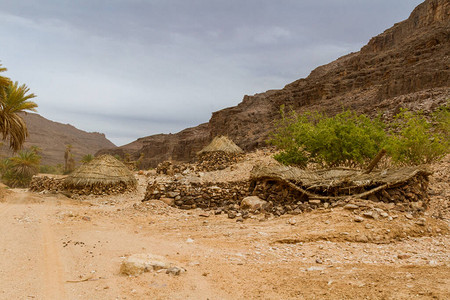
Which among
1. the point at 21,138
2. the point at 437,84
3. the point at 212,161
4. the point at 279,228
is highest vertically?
the point at 437,84

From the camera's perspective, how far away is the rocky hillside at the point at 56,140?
97.2 metres

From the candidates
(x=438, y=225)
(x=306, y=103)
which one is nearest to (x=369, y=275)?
(x=438, y=225)

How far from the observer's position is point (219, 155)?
2097cm

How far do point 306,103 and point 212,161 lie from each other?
36583 mm

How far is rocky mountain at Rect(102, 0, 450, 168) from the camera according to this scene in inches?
1156

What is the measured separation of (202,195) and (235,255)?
16.6 ft

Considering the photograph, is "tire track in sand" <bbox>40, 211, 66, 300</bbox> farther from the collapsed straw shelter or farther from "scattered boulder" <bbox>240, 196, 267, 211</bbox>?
the collapsed straw shelter

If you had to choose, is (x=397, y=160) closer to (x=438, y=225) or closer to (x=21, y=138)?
(x=438, y=225)

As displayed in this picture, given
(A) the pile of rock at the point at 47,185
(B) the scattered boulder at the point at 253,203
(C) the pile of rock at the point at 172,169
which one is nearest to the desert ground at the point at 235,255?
(B) the scattered boulder at the point at 253,203

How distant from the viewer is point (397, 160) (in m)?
11.1

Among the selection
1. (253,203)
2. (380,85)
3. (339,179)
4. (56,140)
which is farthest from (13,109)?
(56,140)

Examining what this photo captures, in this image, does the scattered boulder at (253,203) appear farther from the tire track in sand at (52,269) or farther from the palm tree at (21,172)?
the palm tree at (21,172)

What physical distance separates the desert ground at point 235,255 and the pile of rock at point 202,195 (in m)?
1.50

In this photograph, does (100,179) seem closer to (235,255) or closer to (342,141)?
(342,141)
